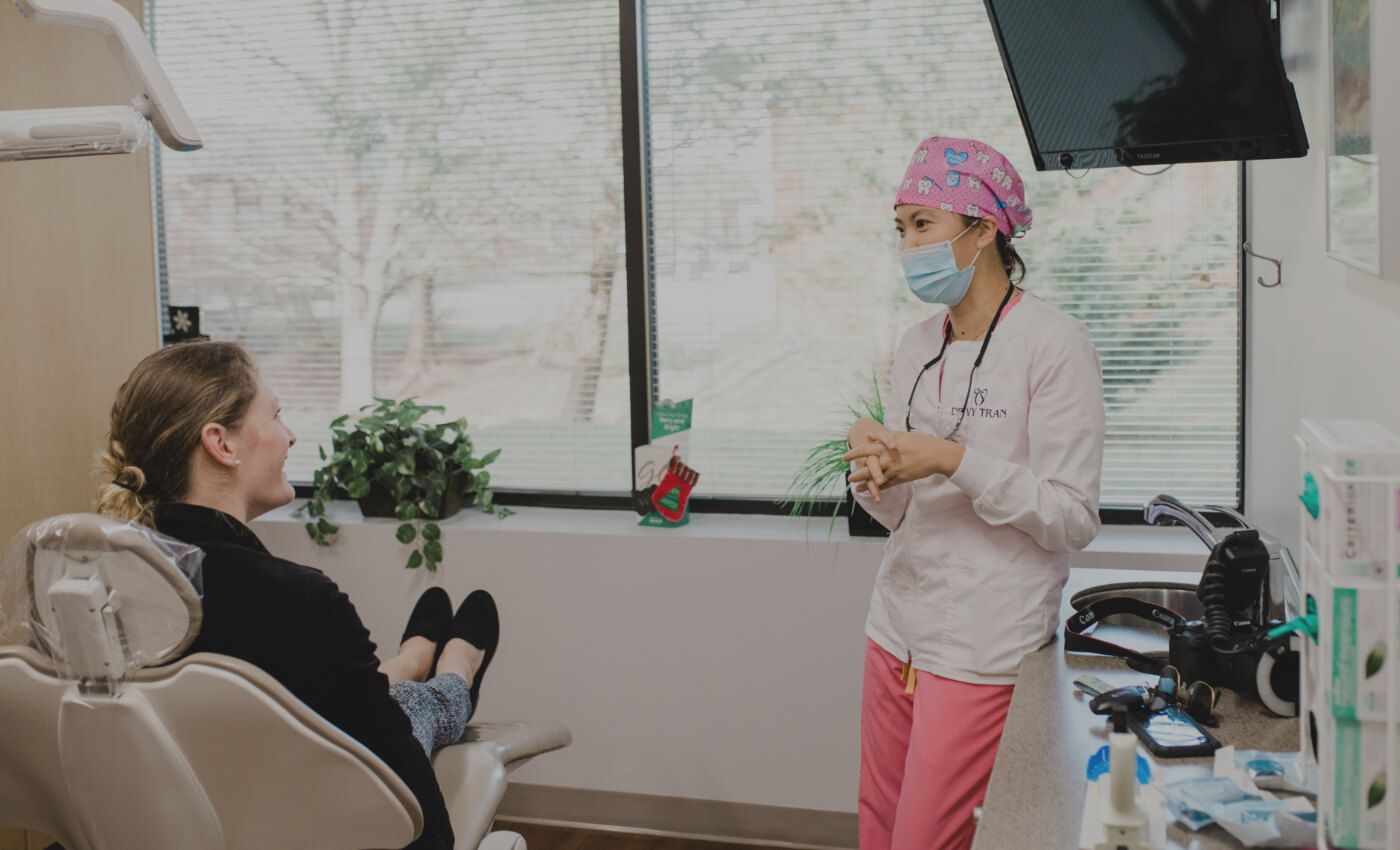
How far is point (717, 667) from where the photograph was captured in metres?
3.03

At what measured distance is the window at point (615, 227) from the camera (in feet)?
9.66

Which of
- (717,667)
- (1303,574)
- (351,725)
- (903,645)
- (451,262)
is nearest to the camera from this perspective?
(1303,574)

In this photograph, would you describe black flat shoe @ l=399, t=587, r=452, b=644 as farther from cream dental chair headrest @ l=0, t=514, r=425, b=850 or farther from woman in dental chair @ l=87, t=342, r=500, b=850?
cream dental chair headrest @ l=0, t=514, r=425, b=850

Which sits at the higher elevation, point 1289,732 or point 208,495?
point 208,495

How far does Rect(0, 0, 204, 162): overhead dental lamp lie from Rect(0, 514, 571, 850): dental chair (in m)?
0.58

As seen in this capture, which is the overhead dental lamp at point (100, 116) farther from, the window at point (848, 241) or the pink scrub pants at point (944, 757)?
the window at point (848, 241)

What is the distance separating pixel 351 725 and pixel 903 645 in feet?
2.84

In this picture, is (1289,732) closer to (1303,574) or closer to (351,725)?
(1303,574)

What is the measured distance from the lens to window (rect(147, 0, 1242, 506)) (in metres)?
2.95

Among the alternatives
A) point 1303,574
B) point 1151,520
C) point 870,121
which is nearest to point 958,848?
point 1151,520

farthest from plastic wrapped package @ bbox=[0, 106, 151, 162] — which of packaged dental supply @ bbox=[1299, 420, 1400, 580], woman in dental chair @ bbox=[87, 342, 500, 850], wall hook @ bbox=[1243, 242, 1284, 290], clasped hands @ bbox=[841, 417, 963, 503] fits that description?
wall hook @ bbox=[1243, 242, 1284, 290]

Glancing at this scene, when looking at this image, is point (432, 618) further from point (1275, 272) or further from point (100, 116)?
point (1275, 272)

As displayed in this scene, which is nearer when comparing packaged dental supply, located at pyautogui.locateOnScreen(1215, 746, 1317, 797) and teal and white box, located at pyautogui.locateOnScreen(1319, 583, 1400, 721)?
teal and white box, located at pyautogui.locateOnScreen(1319, 583, 1400, 721)

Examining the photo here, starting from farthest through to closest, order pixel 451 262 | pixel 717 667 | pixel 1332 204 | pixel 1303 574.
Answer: pixel 451 262, pixel 717 667, pixel 1332 204, pixel 1303 574
